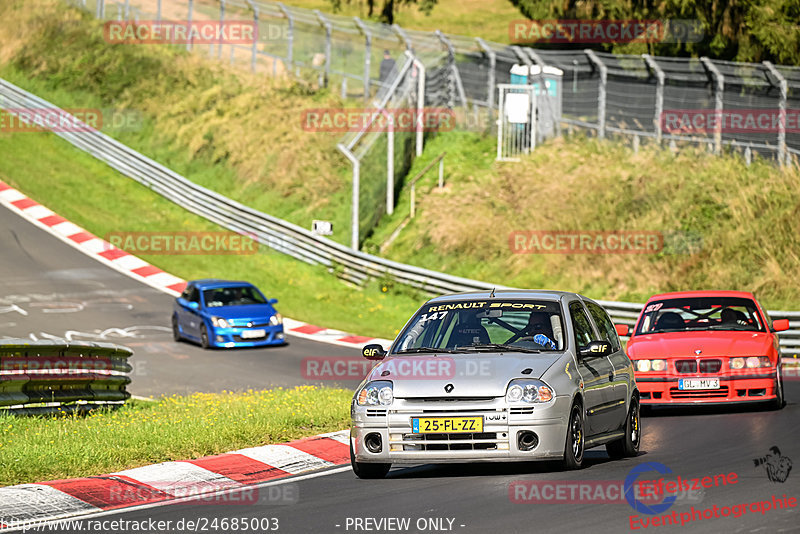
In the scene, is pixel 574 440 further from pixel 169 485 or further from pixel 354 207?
pixel 354 207

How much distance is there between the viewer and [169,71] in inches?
1953

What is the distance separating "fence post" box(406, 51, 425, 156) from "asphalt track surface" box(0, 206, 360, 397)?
8732 millimetres

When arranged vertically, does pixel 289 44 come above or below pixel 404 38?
below

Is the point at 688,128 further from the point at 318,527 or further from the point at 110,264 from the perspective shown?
the point at 318,527

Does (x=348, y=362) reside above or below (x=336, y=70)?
below

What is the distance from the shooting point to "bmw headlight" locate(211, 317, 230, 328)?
82.8 ft

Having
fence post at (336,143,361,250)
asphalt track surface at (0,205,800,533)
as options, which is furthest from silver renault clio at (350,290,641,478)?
fence post at (336,143,361,250)

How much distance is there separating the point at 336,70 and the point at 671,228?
57.8 feet

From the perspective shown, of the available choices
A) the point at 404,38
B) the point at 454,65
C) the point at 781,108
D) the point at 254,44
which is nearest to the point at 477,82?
the point at 454,65

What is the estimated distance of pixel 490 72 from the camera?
128 ft

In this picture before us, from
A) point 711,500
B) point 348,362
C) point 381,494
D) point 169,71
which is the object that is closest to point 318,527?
point 381,494
